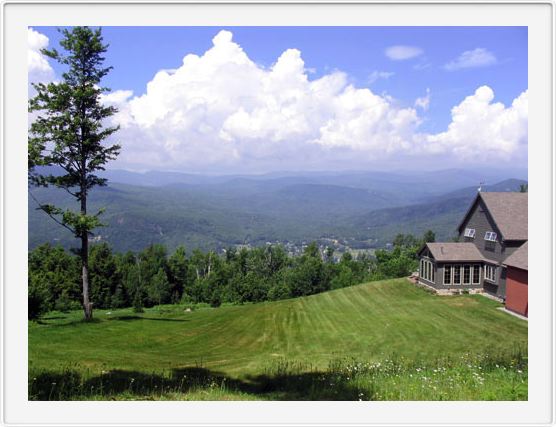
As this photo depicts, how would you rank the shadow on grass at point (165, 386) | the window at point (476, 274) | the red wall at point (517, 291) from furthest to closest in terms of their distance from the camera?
the window at point (476, 274) < the red wall at point (517, 291) < the shadow on grass at point (165, 386)

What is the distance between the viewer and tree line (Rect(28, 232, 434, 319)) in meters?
48.9

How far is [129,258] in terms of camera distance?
62.1 m

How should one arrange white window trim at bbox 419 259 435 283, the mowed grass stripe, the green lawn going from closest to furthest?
the green lawn → the mowed grass stripe → white window trim at bbox 419 259 435 283

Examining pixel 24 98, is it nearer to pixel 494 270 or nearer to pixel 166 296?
pixel 494 270

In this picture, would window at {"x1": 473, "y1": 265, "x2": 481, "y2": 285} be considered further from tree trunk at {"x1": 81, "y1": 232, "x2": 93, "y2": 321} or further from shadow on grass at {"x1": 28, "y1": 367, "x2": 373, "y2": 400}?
tree trunk at {"x1": 81, "y1": 232, "x2": 93, "y2": 321}

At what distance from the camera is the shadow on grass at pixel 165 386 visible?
602cm

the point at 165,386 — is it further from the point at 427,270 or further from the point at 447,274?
the point at 427,270

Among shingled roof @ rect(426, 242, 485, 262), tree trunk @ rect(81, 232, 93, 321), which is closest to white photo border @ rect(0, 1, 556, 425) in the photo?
tree trunk @ rect(81, 232, 93, 321)

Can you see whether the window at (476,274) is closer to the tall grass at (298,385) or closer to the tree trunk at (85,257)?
the tall grass at (298,385)

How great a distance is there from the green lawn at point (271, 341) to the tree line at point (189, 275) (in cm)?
2998

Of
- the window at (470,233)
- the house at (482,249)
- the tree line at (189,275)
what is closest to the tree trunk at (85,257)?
the house at (482,249)

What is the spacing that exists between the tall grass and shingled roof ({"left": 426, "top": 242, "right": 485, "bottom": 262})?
58.6ft

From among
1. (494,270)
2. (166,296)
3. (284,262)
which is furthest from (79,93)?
(284,262)

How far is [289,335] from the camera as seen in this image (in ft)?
56.4
